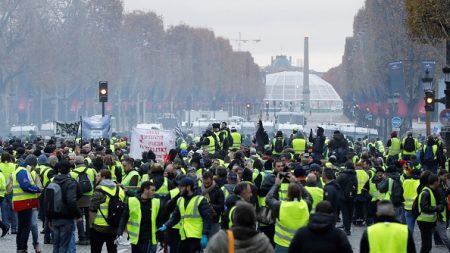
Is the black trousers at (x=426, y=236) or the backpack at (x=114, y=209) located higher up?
the backpack at (x=114, y=209)

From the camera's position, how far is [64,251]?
60.9ft

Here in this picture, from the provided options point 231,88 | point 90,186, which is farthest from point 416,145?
point 231,88

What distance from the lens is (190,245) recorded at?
16578 mm

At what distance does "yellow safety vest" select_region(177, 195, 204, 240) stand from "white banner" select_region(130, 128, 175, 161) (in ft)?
37.5

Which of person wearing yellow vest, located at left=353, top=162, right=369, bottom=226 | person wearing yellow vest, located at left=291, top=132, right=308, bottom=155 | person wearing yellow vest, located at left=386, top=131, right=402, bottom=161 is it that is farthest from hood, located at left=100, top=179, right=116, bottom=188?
person wearing yellow vest, located at left=386, top=131, right=402, bottom=161

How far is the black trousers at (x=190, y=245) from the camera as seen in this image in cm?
1653

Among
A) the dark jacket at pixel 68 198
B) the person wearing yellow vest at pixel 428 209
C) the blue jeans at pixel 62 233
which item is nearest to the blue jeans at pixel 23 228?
the blue jeans at pixel 62 233

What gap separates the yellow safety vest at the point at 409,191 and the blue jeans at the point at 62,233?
6.46 m

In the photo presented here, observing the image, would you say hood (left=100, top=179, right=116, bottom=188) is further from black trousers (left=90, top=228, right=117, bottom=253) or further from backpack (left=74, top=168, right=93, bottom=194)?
backpack (left=74, top=168, right=93, bottom=194)

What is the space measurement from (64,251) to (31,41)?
238 feet

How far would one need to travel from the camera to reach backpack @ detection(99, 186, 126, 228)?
17.7 metres

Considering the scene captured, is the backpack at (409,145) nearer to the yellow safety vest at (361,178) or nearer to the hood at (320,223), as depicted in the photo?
the yellow safety vest at (361,178)

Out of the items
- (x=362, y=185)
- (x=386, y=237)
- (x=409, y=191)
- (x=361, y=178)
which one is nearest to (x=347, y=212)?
(x=361, y=178)

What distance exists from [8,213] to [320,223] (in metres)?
13.8
